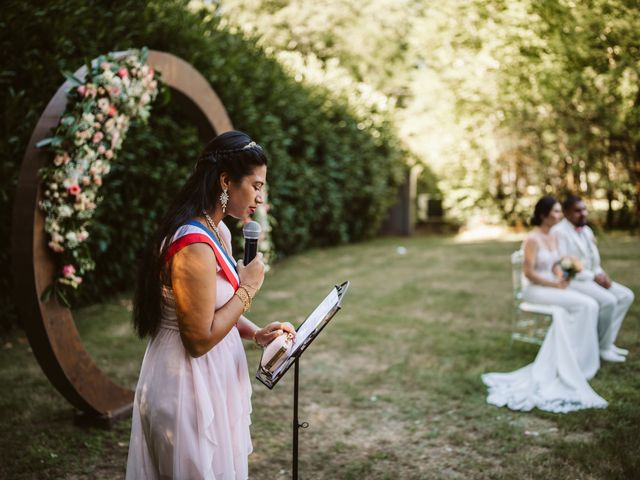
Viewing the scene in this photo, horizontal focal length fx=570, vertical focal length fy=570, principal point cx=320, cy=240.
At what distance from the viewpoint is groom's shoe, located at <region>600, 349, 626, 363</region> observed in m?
5.44

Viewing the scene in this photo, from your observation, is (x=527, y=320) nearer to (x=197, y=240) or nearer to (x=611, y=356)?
(x=611, y=356)

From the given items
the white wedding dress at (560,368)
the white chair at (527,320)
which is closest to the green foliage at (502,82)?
the white chair at (527,320)

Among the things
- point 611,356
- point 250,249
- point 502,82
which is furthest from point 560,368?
point 502,82

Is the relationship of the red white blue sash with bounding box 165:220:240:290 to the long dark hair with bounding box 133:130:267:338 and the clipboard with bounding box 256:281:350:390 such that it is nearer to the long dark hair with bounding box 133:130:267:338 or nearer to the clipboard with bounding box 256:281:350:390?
the long dark hair with bounding box 133:130:267:338

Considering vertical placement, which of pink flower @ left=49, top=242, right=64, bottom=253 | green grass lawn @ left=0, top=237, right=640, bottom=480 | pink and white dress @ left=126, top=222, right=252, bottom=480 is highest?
pink flower @ left=49, top=242, right=64, bottom=253

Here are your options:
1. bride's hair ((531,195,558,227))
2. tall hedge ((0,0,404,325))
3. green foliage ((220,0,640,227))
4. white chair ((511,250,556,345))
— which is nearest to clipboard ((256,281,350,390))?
tall hedge ((0,0,404,325))

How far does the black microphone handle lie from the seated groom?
14.6ft

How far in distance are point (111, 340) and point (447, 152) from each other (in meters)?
13.8

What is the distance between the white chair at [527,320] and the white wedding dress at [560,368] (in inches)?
3.6

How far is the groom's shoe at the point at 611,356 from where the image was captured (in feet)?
17.8

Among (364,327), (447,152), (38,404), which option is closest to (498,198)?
(447,152)

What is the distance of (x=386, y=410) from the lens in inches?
180

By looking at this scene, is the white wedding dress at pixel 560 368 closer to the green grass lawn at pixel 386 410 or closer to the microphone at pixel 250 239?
the green grass lawn at pixel 386 410

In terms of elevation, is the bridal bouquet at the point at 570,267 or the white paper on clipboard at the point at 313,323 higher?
the white paper on clipboard at the point at 313,323
